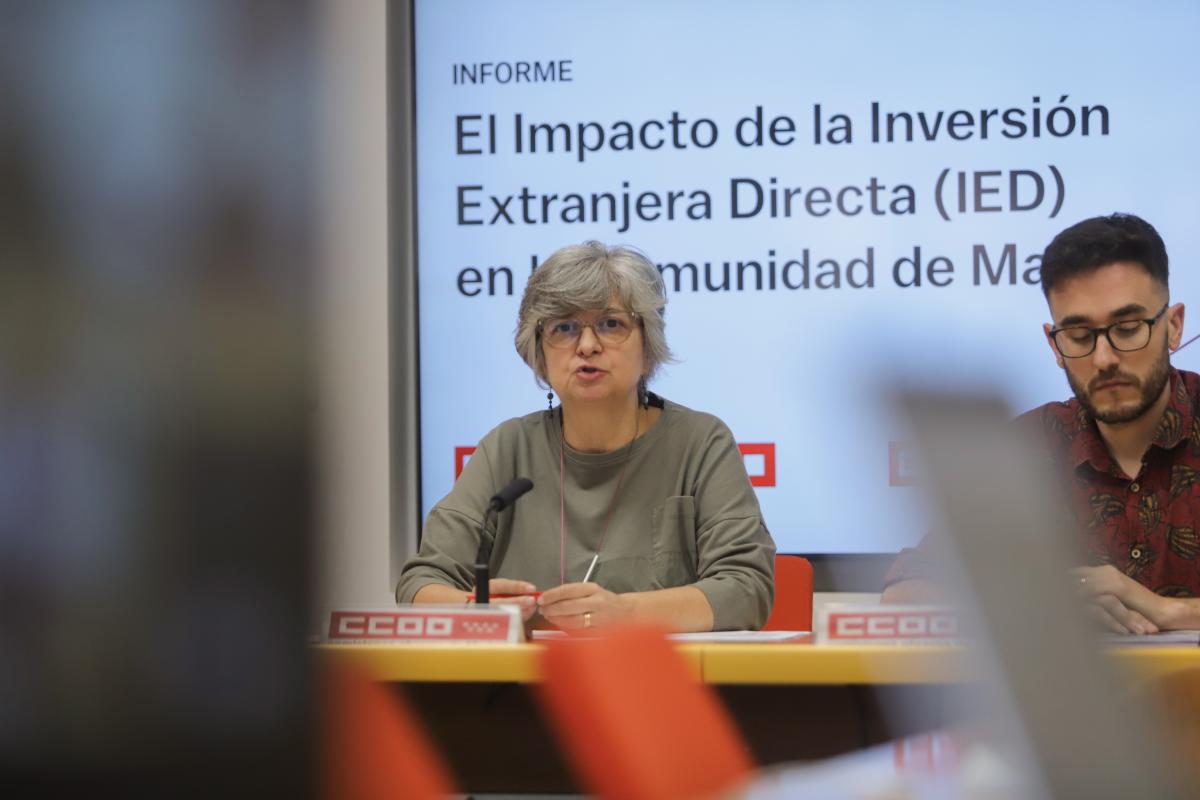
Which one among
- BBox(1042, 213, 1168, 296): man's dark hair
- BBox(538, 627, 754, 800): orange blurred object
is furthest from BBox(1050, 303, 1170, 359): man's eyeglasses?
BBox(538, 627, 754, 800): orange blurred object

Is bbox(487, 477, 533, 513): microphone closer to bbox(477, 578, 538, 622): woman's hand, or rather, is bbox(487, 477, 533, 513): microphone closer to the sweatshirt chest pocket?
bbox(477, 578, 538, 622): woman's hand

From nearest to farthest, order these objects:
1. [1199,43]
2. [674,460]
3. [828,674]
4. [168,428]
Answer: [168,428]
[828,674]
[674,460]
[1199,43]

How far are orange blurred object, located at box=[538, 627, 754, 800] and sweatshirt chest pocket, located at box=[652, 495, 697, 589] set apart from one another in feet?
7.51

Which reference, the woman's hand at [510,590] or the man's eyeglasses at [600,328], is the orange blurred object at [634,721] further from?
the man's eyeglasses at [600,328]

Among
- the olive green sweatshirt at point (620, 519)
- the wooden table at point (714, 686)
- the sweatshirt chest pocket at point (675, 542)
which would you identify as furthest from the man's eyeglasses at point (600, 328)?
the wooden table at point (714, 686)

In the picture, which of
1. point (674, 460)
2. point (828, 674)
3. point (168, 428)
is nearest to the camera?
point (168, 428)

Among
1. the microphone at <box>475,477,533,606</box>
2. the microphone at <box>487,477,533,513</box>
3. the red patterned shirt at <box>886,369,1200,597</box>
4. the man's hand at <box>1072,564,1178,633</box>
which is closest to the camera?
the man's hand at <box>1072,564,1178,633</box>

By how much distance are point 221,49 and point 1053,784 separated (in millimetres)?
187

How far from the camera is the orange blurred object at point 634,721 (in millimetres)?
237

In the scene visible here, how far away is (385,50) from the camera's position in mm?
3670

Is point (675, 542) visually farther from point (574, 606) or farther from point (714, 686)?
point (714, 686)

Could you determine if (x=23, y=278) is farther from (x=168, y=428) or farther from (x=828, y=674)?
(x=828, y=674)

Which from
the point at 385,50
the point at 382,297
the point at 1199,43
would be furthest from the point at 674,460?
the point at 1199,43

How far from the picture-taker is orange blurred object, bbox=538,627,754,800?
237mm
